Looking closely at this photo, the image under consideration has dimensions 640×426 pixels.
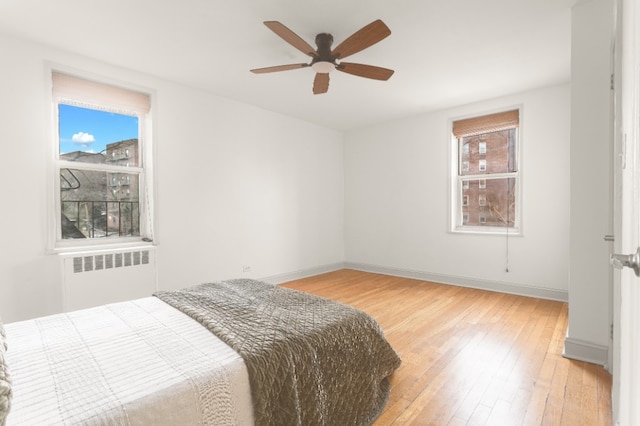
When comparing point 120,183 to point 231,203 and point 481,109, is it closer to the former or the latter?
point 231,203

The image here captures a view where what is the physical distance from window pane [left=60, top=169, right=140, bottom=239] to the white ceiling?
1.15m

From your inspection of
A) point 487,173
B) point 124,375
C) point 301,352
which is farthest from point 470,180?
point 124,375

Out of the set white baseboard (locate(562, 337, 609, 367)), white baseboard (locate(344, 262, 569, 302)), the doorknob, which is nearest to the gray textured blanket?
the doorknob

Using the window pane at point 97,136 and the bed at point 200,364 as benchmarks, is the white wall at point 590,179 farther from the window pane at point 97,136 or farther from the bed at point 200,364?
the window pane at point 97,136

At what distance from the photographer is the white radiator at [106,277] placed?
267 centimetres

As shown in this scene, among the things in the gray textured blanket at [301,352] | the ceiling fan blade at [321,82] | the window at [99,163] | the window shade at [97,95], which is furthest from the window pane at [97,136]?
the ceiling fan blade at [321,82]

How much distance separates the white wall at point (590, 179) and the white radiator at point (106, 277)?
375 centimetres

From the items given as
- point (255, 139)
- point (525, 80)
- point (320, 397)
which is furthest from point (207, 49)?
point (525, 80)

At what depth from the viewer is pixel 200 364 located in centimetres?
115

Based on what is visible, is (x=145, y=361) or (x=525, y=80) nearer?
(x=145, y=361)

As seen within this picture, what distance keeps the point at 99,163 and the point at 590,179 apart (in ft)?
13.9

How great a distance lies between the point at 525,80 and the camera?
3.44 meters

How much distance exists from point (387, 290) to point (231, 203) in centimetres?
241

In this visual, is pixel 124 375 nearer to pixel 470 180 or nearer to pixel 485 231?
pixel 485 231
